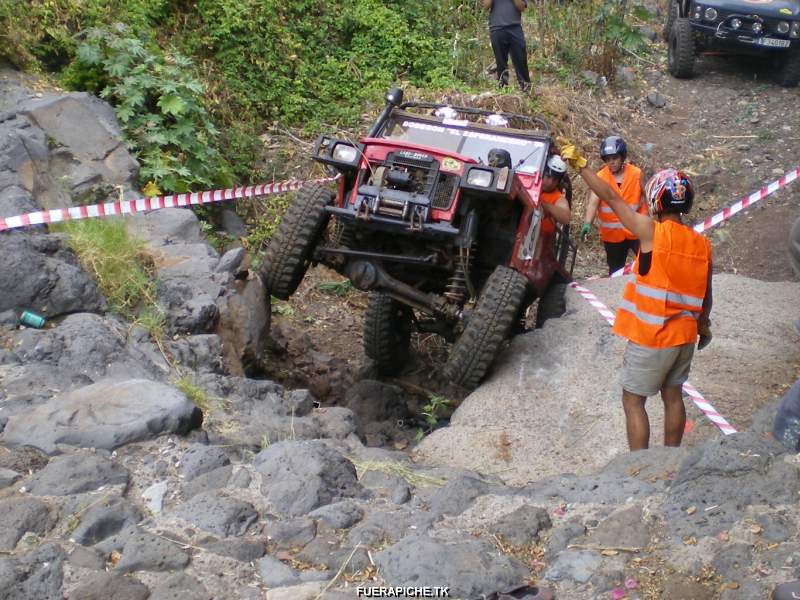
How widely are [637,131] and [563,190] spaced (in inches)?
238

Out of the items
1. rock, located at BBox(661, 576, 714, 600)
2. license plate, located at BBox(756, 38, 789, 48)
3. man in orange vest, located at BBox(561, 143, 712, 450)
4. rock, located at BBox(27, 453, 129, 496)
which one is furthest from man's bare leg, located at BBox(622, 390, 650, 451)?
license plate, located at BBox(756, 38, 789, 48)

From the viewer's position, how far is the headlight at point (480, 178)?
695 cm

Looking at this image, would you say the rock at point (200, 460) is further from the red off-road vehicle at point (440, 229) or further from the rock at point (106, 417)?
the red off-road vehicle at point (440, 229)

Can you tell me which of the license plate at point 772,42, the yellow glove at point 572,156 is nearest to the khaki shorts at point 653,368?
the yellow glove at point 572,156

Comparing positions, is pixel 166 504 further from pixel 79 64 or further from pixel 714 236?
pixel 714 236

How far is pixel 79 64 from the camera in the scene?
991 centimetres

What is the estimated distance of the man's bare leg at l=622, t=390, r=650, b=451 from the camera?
551cm

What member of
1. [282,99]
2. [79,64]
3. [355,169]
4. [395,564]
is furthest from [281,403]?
[282,99]

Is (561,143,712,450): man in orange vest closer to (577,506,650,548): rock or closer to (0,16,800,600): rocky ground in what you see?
(0,16,800,600): rocky ground

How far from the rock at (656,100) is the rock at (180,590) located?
511 inches

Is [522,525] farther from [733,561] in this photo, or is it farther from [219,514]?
[219,514]

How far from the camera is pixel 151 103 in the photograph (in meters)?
10.1

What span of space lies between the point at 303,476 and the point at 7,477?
47.1 inches

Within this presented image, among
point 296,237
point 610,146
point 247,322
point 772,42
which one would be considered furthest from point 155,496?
point 772,42
